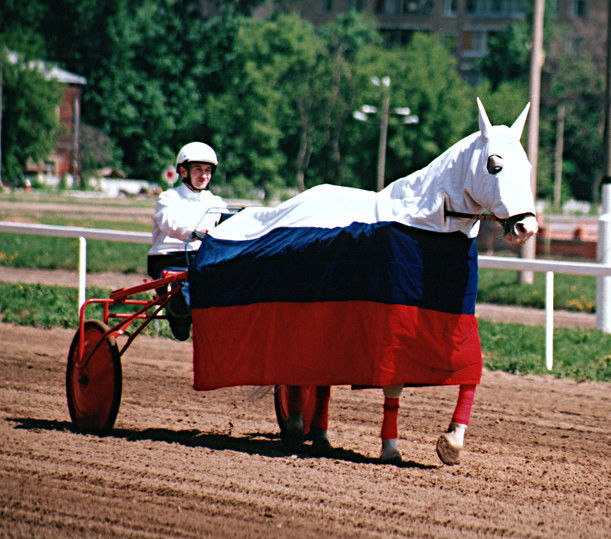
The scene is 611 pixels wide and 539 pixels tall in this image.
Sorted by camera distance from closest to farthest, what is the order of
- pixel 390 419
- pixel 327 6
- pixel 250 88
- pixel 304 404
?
1. pixel 390 419
2. pixel 304 404
3. pixel 250 88
4. pixel 327 6

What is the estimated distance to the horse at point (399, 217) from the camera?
18.3 feet

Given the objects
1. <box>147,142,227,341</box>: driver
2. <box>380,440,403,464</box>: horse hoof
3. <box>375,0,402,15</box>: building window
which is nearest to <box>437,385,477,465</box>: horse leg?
<box>380,440,403,464</box>: horse hoof

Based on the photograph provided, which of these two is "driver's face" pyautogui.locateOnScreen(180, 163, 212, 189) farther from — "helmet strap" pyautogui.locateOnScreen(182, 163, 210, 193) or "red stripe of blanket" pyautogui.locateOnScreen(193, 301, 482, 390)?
"red stripe of blanket" pyautogui.locateOnScreen(193, 301, 482, 390)

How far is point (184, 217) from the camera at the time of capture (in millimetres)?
7113

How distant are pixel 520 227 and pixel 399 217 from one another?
27.8 inches

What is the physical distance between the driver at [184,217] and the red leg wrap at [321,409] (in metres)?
1.06

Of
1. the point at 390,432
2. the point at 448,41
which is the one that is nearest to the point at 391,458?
the point at 390,432

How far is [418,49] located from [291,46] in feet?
24.5

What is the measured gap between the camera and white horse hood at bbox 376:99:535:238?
5543 mm

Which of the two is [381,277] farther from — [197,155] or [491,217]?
[197,155]

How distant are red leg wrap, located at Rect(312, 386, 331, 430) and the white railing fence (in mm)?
3915

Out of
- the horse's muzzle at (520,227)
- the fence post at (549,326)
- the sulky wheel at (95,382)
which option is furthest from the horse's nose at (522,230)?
the fence post at (549,326)

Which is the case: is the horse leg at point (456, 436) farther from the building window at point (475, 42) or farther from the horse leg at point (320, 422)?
the building window at point (475, 42)

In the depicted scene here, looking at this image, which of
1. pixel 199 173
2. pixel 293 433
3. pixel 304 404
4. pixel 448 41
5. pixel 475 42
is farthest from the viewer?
pixel 475 42
